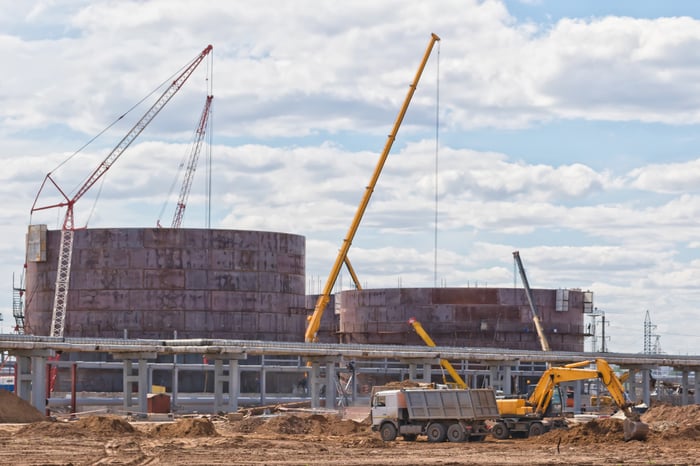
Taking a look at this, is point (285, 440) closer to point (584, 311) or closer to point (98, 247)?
point (98, 247)

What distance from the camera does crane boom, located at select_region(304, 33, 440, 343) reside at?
119 m

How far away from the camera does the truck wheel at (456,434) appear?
54312 mm

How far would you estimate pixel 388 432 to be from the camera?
55.5 metres

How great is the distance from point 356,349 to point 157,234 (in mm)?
28738

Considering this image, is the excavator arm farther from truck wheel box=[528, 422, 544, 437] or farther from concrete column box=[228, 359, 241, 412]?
concrete column box=[228, 359, 241, 412]

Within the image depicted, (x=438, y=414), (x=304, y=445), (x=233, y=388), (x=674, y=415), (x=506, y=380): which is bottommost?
(x=304, y=445)

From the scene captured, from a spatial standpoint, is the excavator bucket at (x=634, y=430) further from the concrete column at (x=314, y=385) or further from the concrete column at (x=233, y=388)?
the concrete column at (x=314, y=385)

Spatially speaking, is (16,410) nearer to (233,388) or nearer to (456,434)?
(233,388)

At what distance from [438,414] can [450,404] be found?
685 millimetres

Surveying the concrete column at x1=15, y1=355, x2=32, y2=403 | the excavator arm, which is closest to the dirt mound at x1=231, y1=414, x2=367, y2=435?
the excavator arm

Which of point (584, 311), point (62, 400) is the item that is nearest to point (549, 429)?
point (62, 400)

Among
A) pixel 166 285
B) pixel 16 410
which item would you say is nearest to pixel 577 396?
pixel 166 285

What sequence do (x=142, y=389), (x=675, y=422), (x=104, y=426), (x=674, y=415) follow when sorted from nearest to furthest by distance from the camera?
(x=104, y=426)
(x=675, y=422)
(x=674, y=415)
(x=142, y=389)

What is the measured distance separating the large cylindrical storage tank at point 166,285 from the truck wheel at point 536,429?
5651 centimetres
